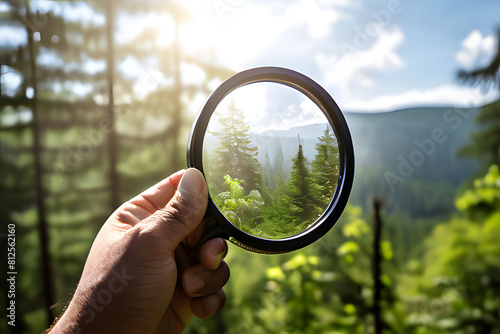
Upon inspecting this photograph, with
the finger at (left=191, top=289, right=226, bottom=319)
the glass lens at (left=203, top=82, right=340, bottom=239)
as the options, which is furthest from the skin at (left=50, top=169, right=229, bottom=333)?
the finger at (left=191, top=289, right=226, bottom=319)

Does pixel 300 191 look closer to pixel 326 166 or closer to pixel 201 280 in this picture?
pixel 326 166

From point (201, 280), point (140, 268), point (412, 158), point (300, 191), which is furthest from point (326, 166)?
point (412, 158)

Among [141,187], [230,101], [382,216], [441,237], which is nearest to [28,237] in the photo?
[141,187]

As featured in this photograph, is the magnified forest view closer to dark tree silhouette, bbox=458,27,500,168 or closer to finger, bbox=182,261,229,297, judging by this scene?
finger, bbox=182,261,229,297

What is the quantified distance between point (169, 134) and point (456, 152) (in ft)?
6.32

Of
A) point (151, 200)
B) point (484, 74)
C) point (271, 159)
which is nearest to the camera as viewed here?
point (271, 159)

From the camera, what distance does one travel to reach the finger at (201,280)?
4.06 ft

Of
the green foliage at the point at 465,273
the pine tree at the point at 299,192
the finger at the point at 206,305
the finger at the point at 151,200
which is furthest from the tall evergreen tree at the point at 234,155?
the green foliage at the point at 465,273

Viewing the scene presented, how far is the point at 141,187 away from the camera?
2.30 m

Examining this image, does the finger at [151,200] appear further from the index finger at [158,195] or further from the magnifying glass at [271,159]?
the magnifying glass at [271,159]

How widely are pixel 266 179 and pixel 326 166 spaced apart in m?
0.23

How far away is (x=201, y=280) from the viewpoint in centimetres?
125

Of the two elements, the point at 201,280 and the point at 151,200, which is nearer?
the point at 201,280

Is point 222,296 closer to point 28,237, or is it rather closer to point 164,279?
point 164,279
